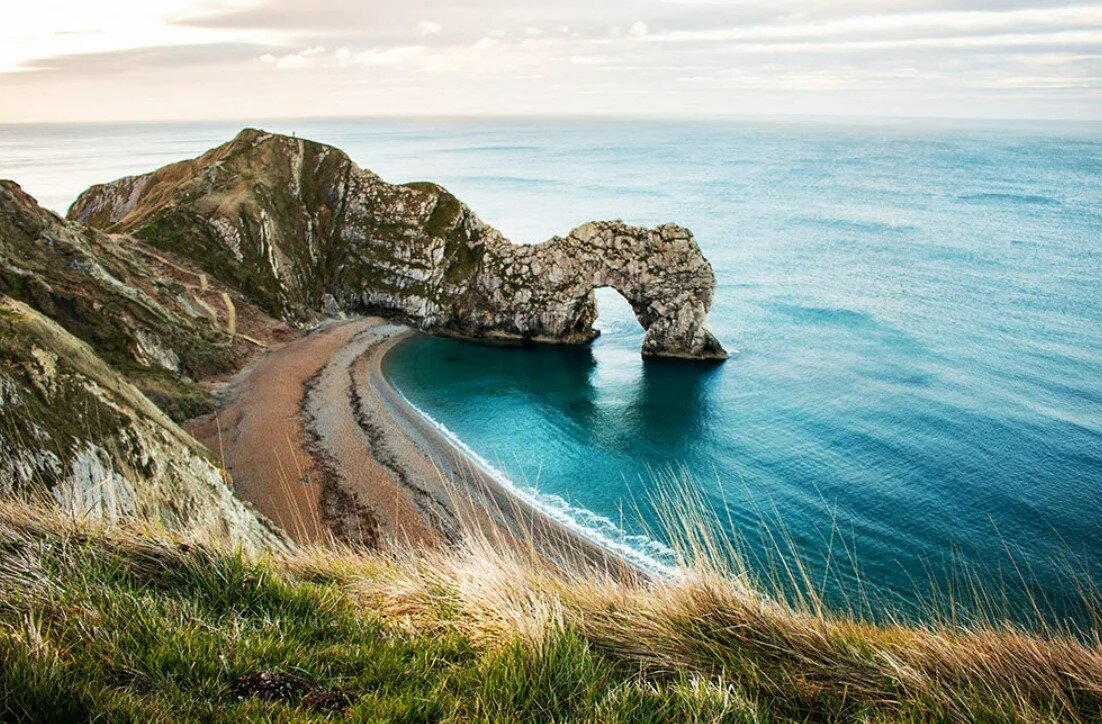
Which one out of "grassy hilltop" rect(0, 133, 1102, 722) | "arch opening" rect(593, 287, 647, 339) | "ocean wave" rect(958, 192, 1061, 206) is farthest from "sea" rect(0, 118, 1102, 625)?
"ocean wave" rect(958, 192, 1061, 206)

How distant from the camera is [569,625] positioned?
4883 mm

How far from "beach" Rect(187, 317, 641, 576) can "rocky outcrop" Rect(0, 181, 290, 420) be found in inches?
86.6

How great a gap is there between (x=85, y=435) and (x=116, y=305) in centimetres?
2485

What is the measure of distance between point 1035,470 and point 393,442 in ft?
110

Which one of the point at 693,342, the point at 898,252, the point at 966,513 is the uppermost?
the point at 898,252

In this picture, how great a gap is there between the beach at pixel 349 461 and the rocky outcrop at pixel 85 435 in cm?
273

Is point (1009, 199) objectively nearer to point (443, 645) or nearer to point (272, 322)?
point (272, 322)

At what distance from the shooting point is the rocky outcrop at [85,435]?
15414 millimetres

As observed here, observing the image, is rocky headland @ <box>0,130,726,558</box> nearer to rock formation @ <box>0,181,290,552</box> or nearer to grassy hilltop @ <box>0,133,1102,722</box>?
rock formation @ <box>0,181,290,552</box>

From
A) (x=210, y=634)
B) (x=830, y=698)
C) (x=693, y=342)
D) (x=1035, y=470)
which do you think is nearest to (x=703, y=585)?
(x=830, y=698)

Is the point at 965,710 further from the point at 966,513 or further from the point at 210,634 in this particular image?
the point at 966,513

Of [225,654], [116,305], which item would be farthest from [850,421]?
[116,305]

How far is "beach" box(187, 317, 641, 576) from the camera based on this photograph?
90.7 ft

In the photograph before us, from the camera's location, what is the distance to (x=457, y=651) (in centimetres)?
489
